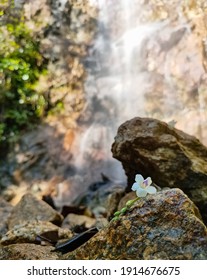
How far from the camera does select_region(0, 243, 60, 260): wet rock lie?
96cm

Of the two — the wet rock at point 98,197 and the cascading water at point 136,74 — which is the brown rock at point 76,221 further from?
the cascading water at point 136,74

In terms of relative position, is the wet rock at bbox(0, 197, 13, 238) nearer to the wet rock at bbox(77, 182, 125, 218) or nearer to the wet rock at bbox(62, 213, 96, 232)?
the wet rock at bbox(62, 213, 96, 232)

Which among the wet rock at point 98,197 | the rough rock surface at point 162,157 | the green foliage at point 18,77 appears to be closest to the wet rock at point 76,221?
the wet rock at point 98,197

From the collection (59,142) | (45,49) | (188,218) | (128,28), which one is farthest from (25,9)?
(188,218)

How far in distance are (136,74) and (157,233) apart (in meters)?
2.49

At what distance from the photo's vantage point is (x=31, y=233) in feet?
4.24

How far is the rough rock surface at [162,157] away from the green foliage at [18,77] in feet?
4.44

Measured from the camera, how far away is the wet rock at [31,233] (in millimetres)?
1271

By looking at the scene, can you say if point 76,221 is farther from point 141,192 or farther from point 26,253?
point 141,192

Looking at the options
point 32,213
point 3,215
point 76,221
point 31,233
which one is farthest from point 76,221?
point 31,233

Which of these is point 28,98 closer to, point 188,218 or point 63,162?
point 63,162

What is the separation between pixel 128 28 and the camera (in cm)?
320

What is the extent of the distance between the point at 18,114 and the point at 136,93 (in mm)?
1030
